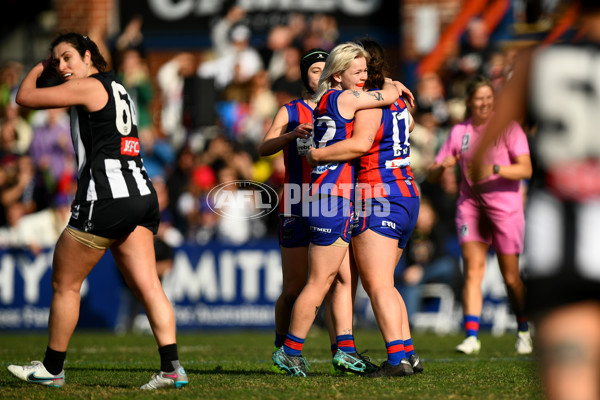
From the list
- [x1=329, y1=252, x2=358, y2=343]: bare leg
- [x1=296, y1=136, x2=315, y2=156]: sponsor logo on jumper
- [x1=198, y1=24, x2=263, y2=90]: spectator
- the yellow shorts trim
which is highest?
[x1=198, y1=24, x2=263, y2=90]: spectator

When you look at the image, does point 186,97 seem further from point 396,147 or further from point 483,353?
point 396,147

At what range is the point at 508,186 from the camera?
9.23 m

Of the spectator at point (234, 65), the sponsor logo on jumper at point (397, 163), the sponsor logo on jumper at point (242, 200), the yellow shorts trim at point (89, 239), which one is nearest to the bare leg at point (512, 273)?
the sponsor logo on jumper at point (397, 163)

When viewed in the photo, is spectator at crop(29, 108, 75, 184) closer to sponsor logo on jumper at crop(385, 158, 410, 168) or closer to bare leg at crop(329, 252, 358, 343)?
bare leg at crop(329, 252, 358, 343)

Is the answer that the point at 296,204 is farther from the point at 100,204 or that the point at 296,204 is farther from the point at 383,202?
the point at 100,204

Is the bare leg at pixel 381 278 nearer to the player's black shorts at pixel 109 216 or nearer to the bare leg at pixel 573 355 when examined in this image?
the player's black shorts at pixel 109 216

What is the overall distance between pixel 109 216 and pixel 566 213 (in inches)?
131

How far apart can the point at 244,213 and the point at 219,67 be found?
476 centimetres

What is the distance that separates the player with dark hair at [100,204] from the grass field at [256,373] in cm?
36

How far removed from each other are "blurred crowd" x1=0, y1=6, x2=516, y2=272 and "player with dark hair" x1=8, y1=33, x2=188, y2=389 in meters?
7.33

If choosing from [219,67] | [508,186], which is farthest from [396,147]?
[219,67]

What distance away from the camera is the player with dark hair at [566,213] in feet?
10.9

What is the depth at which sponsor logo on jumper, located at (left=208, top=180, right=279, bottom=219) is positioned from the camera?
12461 millimetres

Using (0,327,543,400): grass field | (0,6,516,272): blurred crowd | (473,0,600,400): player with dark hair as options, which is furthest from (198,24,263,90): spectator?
(473,0,600,400): player with dark hair
